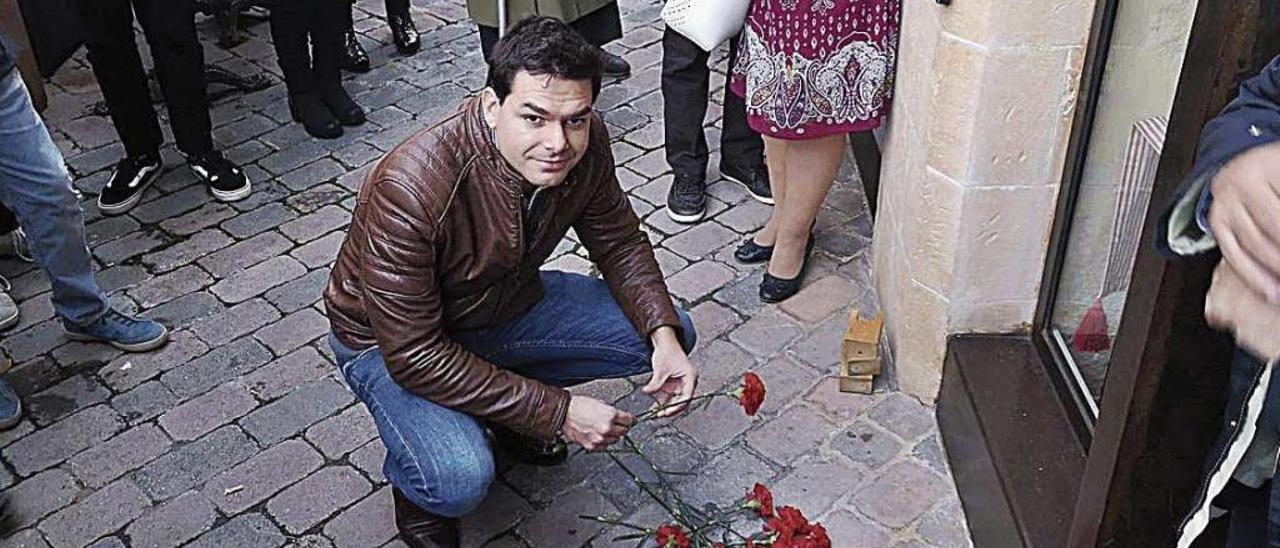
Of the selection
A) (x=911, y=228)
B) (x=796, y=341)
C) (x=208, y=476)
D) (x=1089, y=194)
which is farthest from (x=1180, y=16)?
(x=208, y=476)

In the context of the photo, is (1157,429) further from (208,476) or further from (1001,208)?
(208,476)

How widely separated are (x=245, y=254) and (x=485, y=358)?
1766mm

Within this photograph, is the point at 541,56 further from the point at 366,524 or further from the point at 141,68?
the point at 141,68

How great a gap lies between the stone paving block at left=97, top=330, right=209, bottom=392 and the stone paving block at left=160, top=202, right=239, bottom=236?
0.75 m

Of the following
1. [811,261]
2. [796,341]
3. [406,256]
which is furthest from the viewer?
[811,261]

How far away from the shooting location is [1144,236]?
80.4 inches

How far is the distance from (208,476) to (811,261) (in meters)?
2.13

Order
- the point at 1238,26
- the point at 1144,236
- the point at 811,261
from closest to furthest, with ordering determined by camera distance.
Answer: the point at 1238,26 → the point at 1144,236 → the point at 811,261

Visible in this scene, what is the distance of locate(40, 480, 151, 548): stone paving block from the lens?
326cm

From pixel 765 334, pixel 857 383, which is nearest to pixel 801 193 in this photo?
pixel 765 334

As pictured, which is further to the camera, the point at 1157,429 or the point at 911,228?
the point at 911,228

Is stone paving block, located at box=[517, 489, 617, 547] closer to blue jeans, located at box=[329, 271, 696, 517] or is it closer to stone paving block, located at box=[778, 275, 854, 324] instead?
blue jeans, located at box=[329, 271, 696, 517]

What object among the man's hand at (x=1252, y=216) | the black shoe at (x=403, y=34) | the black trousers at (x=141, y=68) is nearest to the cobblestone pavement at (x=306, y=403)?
the black trousers at (x=141, y=68)

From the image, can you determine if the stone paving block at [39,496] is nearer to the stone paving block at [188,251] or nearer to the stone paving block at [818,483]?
the stone paving block at [188,251]
